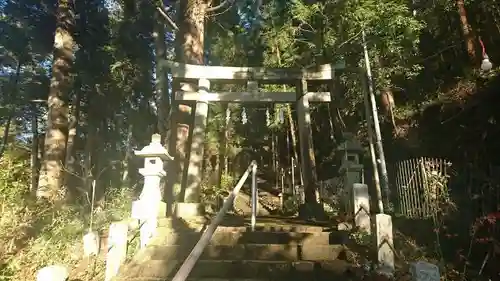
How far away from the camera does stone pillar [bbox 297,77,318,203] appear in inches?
303

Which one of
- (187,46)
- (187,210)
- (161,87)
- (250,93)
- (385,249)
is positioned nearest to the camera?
(385,249)

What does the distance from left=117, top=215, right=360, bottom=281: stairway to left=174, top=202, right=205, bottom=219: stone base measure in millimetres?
829

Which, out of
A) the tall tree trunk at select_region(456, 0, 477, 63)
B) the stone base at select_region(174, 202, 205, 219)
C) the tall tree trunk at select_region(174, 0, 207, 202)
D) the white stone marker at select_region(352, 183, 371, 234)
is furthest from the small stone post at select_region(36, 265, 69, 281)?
the tall tree trunk at select_region(456, 0, 477, 63)

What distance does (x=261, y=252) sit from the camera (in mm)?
4961

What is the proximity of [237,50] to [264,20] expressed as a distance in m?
2.39

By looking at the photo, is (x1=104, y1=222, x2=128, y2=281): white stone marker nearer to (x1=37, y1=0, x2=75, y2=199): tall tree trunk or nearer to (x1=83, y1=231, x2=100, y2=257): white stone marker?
(x1=83, y1=231, x2=100, y2=257): white stone marker

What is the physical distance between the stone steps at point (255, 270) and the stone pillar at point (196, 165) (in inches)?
89.9

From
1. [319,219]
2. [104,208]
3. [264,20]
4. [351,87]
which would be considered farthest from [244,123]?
[319,219]

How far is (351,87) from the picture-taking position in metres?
12.8

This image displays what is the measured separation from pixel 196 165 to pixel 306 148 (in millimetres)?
2231

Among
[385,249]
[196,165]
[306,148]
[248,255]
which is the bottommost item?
[248,255]

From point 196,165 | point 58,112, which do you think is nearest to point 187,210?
point 196,165

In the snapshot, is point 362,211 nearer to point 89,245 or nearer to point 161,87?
point 89,245

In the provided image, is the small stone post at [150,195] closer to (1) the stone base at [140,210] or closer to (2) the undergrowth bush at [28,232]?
(1) the stone base at [140,210]
